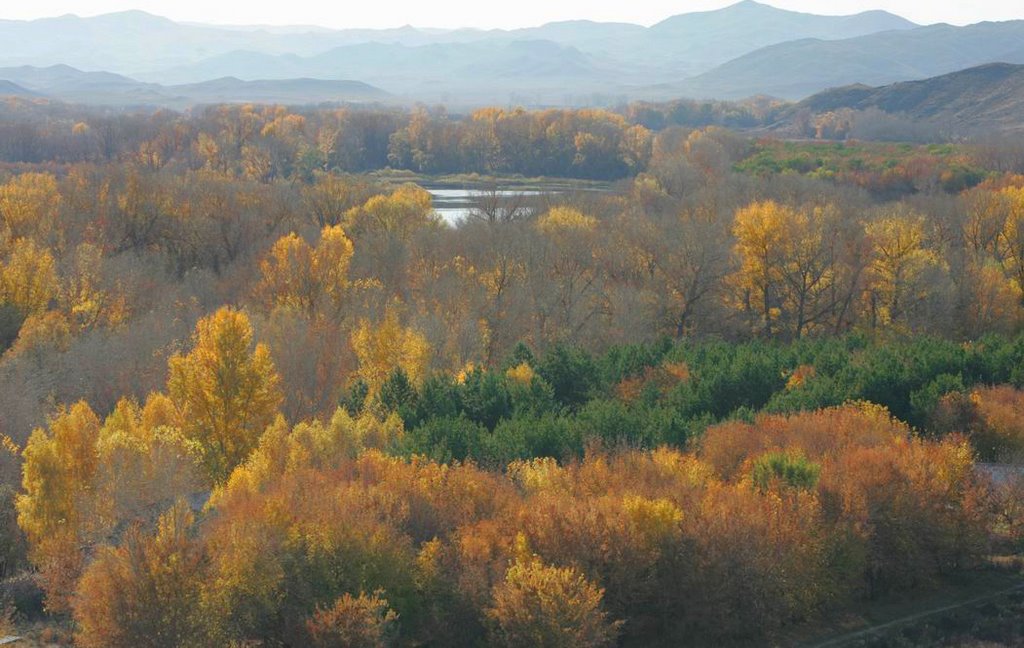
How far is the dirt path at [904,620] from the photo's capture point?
24531 mm

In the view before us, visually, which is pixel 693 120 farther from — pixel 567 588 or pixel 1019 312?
pixel 567 588

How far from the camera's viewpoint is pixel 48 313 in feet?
155

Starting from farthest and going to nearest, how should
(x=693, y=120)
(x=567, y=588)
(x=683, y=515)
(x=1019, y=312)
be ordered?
(x=693, y=120), (x=1019, y=312), (x=683, y=515), (x=567, y=588)

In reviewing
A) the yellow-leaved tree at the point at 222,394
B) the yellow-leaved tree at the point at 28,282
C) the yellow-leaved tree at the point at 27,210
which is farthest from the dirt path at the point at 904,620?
the yellow-leaved tree at the point at 27,210

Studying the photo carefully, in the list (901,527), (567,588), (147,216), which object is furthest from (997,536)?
(147,216)

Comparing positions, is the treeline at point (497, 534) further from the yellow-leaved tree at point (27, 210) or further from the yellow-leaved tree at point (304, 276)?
the yellow-leaved tree at point (27, 210)

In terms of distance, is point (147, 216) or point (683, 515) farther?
point (147, 216)

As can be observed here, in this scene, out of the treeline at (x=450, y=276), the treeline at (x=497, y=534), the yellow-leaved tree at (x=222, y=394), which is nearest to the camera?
the treeline at (x=497, y=534)

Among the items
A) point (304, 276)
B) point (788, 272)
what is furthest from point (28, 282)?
point (788, 272)

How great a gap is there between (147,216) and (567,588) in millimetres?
45546

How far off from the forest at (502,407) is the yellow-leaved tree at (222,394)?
0.42 feet

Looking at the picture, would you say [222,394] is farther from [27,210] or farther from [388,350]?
[27,210]

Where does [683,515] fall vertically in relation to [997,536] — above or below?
above

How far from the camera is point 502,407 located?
115 feet
